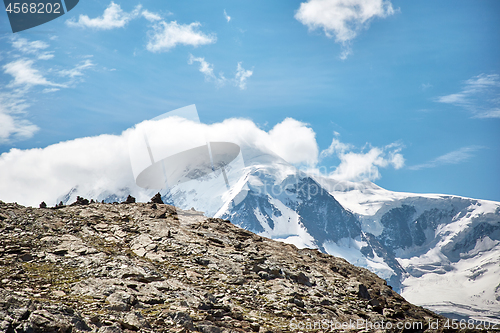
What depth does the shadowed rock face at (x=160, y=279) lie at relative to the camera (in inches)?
988

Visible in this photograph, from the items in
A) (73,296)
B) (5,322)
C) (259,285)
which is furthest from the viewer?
(259,285)

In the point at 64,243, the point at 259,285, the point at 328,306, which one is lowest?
the point at 328,306

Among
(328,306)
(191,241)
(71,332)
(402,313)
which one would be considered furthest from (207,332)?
(402,313)

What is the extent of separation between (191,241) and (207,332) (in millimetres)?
16162

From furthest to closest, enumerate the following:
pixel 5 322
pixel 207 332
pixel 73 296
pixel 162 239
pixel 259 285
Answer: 1. pixel 162 239
2. pixel 259 285
3. pixel 73 296
4. pixel 207 332
5. pixel 5 322

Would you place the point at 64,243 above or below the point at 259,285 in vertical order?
above

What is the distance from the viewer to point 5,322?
67.4ft

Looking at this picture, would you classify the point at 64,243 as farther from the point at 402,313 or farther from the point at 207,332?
the point at 402,313

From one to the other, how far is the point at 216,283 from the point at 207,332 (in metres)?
8.46

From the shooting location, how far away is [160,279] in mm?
32125

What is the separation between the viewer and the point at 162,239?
1582 inches

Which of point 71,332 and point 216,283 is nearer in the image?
point 71,332

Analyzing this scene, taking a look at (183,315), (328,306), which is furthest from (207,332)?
(328,306)

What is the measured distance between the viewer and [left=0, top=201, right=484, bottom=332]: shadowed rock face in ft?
82.3
